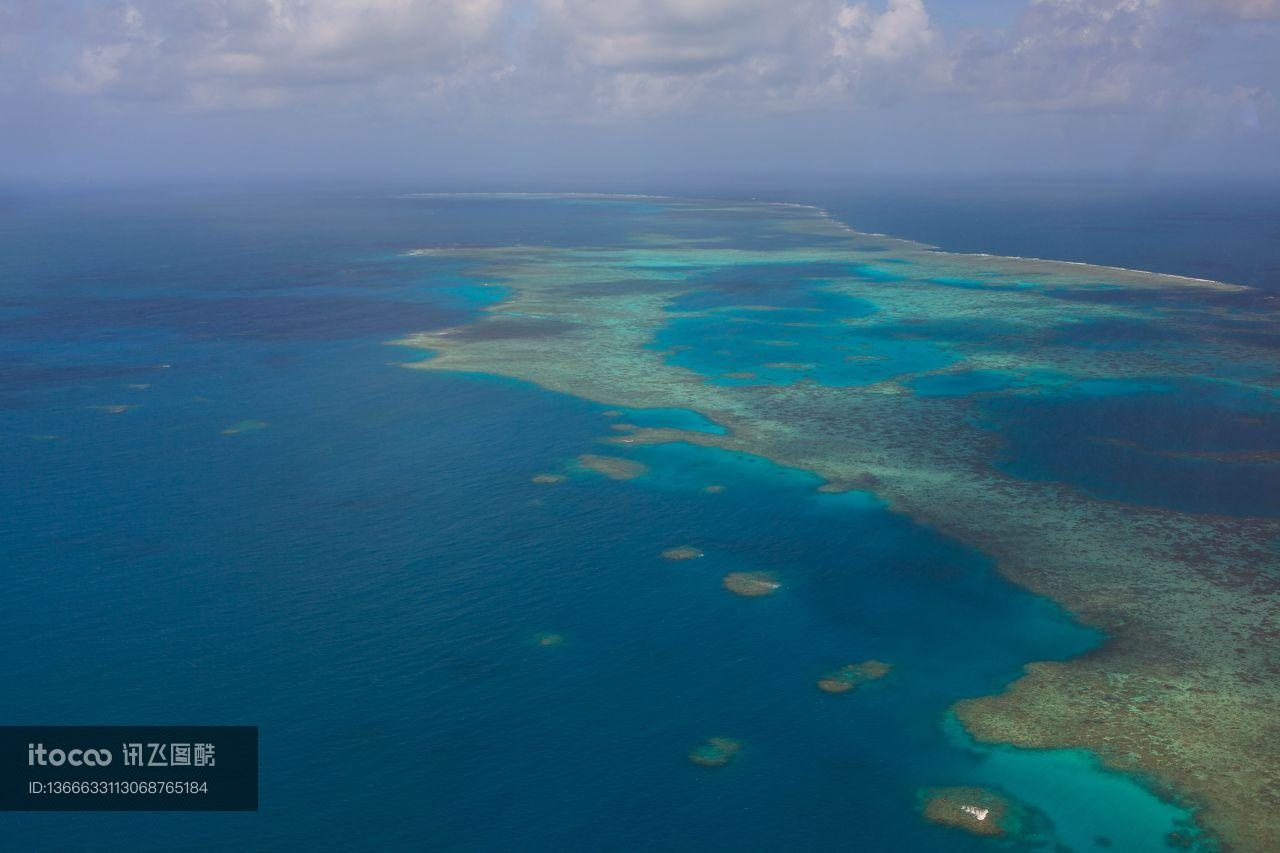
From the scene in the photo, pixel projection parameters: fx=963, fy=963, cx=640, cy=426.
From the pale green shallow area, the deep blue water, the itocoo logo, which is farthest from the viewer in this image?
the pale green shallow area

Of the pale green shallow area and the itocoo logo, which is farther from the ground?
the pale green shallow area

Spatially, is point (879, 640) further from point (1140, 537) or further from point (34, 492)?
point (34, 492)

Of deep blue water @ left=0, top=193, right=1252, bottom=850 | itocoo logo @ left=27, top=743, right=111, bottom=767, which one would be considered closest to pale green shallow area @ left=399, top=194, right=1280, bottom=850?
deep blue water @ left=0, top=193, right=1252, bottom=850

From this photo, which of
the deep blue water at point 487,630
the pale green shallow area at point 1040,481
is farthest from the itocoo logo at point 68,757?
the pale green shallow area at point 1040,481

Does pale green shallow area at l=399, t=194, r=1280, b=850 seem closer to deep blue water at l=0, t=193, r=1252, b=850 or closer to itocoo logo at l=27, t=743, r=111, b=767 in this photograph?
deep blue water at l=0, t=193, r=1252, b=850

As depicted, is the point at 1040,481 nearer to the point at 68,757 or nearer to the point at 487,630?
the point at 487,630

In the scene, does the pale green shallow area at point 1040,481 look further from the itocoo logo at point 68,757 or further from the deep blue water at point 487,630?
the itocoo logo at point 68,757
